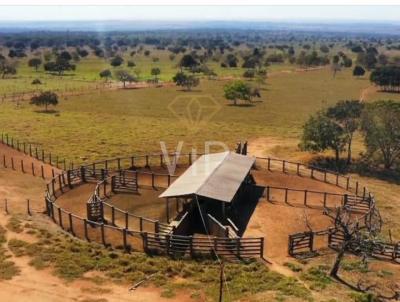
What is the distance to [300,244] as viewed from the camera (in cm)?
2045

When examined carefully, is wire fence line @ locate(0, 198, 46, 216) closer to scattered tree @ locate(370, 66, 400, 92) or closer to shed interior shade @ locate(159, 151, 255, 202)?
shed interior shade @ locate(159, 151, 255, 202)

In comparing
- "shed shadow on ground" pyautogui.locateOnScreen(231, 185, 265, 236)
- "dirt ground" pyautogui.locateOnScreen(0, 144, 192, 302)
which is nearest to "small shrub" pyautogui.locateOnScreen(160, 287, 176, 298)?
"dirt ground" pyautogui.locateOnScreen(0, 144, 192, 302)

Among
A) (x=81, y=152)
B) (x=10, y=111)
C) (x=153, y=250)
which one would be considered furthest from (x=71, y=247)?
(x=10, y=111)

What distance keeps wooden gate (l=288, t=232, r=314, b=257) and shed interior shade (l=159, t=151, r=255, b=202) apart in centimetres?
380

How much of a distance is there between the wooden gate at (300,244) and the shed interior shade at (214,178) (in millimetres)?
3801

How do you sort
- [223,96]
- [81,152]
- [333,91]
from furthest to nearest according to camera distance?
[333,91] < [223,96] < [81,152]

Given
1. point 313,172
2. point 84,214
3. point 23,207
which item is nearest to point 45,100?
point 23,207

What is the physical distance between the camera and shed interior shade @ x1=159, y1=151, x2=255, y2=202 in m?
23.1

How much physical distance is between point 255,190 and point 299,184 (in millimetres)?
3364

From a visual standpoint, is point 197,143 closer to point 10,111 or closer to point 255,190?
point 255,190

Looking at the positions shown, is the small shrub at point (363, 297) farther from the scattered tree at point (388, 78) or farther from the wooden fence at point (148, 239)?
the scattered tree at point (388, 78)

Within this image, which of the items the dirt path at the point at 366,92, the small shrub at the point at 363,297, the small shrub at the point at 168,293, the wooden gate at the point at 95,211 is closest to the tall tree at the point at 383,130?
the small shrub at the point at 363,297

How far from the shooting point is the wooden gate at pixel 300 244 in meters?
20.2

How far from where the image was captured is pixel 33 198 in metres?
26.7
